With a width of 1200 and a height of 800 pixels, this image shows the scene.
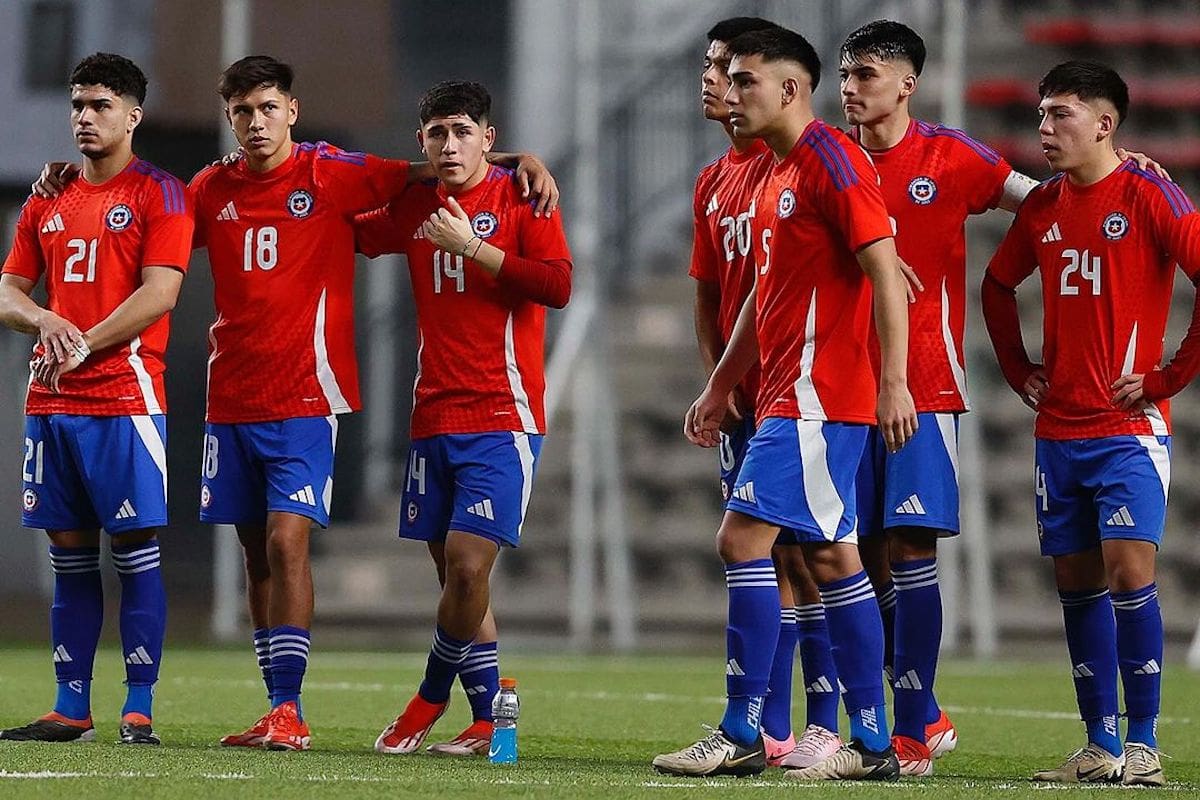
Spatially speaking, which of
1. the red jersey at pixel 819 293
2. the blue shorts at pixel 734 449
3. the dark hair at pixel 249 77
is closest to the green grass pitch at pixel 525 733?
the blue shorts at pixel 734 449

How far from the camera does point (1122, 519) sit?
4836 millimetres

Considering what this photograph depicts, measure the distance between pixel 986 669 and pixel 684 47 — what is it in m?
5.70

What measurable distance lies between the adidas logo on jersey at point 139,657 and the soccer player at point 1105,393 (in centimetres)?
234

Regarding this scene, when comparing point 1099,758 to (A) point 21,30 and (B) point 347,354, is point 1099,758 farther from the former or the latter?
(A) point 21,30

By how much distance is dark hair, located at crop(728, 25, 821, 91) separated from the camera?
15.5 ft

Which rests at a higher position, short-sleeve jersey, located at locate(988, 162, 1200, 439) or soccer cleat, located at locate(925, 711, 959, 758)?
short-sleeve jersey, located at locate(988, 162, 1200, 439)

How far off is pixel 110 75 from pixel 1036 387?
8.56 feet

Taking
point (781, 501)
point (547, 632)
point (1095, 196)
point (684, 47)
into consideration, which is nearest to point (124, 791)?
point (781, 501)

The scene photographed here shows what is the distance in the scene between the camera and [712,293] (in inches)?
221

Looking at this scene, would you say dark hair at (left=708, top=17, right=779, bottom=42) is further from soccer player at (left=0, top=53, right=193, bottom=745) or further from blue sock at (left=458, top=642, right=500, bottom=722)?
blue sock at (left=458, top=642, right=500, bottom=722)

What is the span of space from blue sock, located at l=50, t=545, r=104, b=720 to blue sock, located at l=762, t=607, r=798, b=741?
1.83 meters

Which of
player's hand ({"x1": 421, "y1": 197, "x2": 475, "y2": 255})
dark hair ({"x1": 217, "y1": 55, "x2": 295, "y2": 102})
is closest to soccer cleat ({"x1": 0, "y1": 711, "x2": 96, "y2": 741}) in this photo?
player's hand ({"x1": 421, "y1": 197, "x2": 475, "y2": 255})

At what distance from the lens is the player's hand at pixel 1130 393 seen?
487cm

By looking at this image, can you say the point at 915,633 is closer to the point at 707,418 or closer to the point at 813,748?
the point at 813,748
